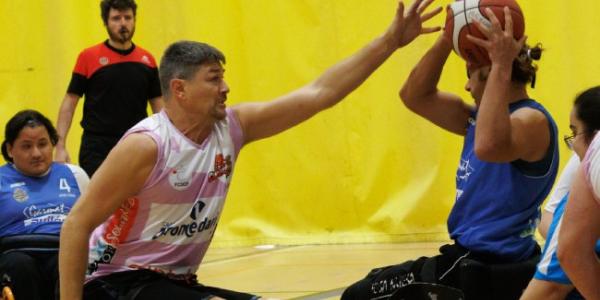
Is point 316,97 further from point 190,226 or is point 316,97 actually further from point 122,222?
point 122,222

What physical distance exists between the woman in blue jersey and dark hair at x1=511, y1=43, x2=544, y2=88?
2.29 metres

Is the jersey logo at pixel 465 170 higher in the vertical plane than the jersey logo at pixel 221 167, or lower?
lower

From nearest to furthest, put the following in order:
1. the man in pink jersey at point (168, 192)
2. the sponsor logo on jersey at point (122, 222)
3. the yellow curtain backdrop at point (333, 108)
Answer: the man in pink jersey at point (168, 192), the sponsor logo on jersey at point (122, 222), the yellow curtain backdrop at point (333, 108)

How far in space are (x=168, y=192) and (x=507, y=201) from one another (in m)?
1.10

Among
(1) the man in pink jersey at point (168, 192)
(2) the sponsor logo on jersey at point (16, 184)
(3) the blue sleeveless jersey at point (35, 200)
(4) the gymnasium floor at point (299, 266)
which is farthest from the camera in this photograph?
(4) the gymnasium floor at point (299, 266)

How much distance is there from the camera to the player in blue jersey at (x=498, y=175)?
10.2 ft

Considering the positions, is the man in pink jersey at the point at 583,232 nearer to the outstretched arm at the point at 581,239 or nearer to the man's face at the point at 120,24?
the outstretched arm at the point at 581,239

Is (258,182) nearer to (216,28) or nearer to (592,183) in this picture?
(216,28)

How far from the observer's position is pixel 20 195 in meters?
4.91

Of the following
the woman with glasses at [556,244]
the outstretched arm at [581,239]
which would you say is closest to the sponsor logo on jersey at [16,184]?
the woman with glasses at [556,244]

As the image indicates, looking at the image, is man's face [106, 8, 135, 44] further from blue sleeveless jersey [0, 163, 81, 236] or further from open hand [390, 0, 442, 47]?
open hand [390, 0, 442, 47]

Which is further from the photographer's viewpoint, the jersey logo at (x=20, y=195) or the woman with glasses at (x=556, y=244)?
the jersey logo at (x=20, y=195)

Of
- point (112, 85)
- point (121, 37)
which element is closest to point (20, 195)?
point (112, 85)

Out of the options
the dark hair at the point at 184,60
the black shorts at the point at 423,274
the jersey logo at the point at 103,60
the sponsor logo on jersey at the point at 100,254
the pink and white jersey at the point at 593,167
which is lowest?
the black shorts at the point at 423,274
